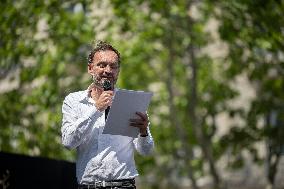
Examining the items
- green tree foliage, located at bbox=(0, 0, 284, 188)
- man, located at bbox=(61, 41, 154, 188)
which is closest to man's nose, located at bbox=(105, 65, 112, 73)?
man, located at bbox=(61, 41, 154, 188)

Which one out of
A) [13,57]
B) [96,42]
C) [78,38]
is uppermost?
[78,38]

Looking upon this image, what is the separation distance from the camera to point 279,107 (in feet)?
63.2

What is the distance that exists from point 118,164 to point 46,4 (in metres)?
8.54

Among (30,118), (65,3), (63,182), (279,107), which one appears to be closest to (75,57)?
(30,118)

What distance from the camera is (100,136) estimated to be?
16.4 ft

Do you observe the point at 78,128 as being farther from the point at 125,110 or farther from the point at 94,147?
the point at 125,110

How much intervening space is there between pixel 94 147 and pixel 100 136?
78mm

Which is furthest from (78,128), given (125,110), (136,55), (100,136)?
(136,55)

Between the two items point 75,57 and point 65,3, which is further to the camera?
point 75,57

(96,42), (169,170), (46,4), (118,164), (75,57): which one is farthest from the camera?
(169,170)

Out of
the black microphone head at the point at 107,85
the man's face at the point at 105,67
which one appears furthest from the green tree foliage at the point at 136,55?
the black microphone head at the point at 107,85

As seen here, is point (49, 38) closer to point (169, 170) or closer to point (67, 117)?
point (67, 117)

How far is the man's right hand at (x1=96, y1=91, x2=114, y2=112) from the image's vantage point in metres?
4.82

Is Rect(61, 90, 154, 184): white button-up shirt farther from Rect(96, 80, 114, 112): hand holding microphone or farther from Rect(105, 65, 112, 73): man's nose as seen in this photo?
Rect(105, 65, 112, 73): man's nose
